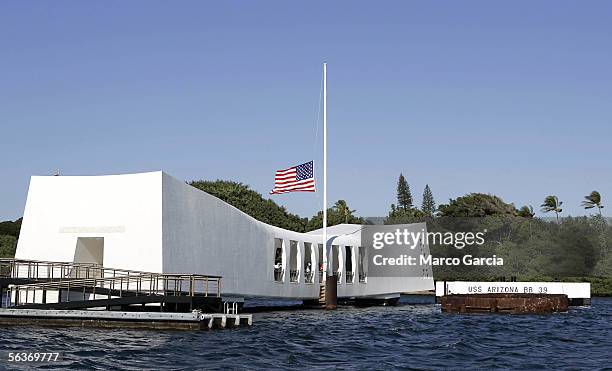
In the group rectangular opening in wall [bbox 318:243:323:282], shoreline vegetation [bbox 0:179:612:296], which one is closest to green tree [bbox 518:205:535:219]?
shoreline vegetation [bbox 0:179:612:296]

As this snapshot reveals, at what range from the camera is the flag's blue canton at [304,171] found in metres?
50.1

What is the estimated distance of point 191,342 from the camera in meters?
28.9

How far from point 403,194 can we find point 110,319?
410 ft

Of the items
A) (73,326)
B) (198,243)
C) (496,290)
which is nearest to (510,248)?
(496,290)

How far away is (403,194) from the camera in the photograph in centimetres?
15575

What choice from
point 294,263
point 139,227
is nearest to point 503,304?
point 294,263

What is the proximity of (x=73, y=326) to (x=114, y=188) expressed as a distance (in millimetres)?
9744

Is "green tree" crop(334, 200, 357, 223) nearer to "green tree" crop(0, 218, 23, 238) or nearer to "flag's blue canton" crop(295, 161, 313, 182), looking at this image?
"green tree" crop(0, 218, 23, 238)

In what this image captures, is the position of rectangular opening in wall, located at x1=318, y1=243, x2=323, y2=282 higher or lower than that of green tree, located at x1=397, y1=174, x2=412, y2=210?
lower

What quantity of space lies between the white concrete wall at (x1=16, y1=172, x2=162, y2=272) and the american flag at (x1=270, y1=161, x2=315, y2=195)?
456 inches

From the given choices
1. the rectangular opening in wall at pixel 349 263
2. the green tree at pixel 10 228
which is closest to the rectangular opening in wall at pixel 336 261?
the rectangular opening in wall at pixel 349 263

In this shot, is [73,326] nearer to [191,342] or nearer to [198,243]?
[191,342]

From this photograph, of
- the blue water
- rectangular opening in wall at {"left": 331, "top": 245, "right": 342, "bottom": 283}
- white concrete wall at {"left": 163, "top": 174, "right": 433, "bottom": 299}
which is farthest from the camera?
rectangular opening in wall at {"left": 331, "top": 245, "right": 342, "bottom": 283}

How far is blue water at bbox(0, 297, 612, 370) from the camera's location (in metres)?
24.4
